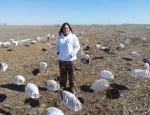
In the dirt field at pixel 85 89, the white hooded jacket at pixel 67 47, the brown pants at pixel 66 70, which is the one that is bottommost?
the dirt field at pixel 85 89

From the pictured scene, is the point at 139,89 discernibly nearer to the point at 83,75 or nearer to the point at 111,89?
the point at 111,89

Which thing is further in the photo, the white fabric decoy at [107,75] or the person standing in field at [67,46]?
the white fabric decoy at [107,75]

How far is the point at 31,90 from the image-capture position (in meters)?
6.41

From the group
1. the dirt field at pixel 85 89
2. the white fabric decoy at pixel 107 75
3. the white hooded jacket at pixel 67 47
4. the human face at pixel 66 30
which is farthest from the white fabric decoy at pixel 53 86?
the white fabric decoy at pixel 107 75

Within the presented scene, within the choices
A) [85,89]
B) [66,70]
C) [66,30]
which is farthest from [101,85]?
[66,30]

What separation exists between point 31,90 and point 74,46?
1752 millimetres

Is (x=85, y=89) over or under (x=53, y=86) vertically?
under

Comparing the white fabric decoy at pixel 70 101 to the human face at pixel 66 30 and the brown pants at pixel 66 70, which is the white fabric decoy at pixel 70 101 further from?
the human face at pixel 66 30

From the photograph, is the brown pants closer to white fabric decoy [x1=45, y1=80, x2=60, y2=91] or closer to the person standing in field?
the person standing in field

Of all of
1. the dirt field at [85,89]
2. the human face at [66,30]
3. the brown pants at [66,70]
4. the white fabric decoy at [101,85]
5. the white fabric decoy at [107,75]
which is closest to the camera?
the dirt field at [85,89]

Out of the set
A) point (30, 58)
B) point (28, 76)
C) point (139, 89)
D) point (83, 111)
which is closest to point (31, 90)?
point (83, 111)

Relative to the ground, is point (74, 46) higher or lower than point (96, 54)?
higher

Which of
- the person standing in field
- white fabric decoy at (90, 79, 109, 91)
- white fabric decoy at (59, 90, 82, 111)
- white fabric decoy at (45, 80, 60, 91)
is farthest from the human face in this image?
white fabric decoy at (90, 79, 109, 91)

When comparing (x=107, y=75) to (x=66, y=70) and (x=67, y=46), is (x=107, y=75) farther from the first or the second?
(x=67, y=46)
